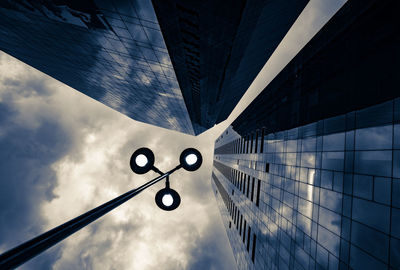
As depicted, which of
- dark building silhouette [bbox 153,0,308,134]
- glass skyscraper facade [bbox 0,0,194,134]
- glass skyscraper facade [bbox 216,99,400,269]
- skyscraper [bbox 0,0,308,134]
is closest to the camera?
glass skyscraper facade [bbox 216,99,400,269]

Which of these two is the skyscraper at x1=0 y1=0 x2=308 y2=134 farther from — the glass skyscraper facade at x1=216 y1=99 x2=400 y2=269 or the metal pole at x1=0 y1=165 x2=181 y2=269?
the metal pole at x1=0 y1=165 x2=181 y2=269

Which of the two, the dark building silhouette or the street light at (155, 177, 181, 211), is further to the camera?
the dark building silhouette

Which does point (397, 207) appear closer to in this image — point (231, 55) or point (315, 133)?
point (315, 133)

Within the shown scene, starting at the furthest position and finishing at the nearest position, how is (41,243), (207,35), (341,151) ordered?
(207,35), (341,151), (41,243)

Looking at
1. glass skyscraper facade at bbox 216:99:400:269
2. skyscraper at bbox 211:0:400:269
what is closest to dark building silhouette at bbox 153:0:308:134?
skyscraper at bbox 211:0:400:269

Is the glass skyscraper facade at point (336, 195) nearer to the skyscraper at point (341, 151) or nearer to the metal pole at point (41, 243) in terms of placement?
the skyscraper at point (341, 151)

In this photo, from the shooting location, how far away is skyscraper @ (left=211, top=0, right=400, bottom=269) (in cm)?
859

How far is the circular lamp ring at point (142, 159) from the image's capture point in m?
5.80

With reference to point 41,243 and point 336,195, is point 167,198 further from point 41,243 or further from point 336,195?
point 336,195

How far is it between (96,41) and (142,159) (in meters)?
15.4

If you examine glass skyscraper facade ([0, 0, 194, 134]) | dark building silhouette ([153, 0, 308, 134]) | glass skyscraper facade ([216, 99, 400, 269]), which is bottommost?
glass skyscraper facade ([216, 99, 400, 269])

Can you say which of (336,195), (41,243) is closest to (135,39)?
(41,243)

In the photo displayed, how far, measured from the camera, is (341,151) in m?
11.3

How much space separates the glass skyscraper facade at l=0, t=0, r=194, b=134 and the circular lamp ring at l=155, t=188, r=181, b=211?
1161 cm
